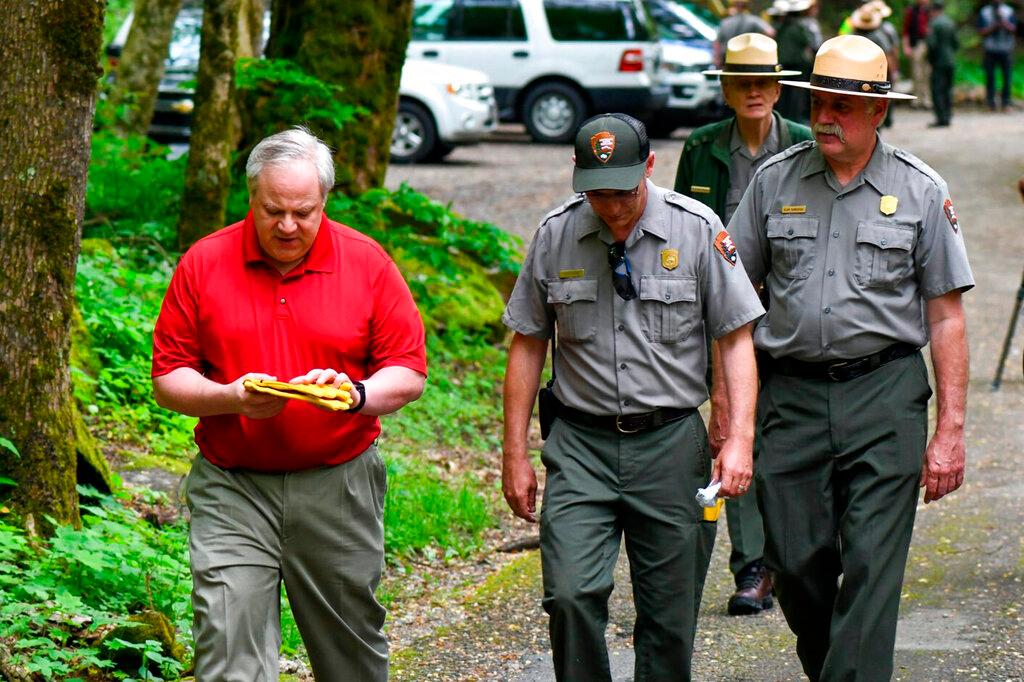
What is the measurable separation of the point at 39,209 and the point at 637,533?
102 inches

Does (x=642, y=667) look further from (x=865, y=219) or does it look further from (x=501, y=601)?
(x=501, y=601)

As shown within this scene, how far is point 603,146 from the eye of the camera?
180 inches

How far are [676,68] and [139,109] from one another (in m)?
10.9

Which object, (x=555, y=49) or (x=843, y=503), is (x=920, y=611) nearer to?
(x=843, y=503)

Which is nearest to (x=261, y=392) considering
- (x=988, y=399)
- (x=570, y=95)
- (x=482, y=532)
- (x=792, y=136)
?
(x=792, y=136)

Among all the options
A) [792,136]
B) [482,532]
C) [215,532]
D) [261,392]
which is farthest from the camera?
[482,532]

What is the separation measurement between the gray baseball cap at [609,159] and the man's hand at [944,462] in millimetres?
1315

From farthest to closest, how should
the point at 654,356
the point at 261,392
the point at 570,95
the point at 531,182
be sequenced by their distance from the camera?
the point at 570,95 < the point at 531,182 < the point at 654,356 < the point at 261,392

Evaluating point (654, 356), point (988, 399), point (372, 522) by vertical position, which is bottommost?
point (988, 399)

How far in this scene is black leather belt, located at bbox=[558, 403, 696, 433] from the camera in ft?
15.4

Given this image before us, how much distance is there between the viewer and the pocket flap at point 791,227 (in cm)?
506

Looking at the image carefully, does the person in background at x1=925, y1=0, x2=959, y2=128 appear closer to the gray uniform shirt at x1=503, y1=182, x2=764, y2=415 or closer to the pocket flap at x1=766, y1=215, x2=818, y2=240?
the pocket flap at x1=766, y1=215, x2=818, y2=240

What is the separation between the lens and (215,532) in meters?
4.30

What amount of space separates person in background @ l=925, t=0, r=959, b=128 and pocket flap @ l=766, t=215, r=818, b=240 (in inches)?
874
